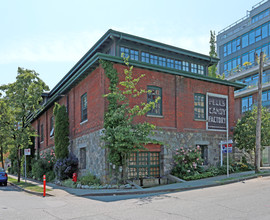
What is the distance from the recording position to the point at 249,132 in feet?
72.4

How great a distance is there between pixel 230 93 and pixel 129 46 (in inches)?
365

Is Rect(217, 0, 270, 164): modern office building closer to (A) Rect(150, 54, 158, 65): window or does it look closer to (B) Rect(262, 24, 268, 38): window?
(B) Rect(262, 24, 268, 38): window

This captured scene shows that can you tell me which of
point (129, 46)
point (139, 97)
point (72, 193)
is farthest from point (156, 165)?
point (129, 46)

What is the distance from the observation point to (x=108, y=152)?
17.7 meters

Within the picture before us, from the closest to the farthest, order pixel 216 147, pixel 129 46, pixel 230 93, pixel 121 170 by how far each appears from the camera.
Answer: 1. pixel 121 170
2. pixel 129 46
3. pixel 216 147
4. pixel 230 93

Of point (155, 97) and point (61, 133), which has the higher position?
point (155, 97)

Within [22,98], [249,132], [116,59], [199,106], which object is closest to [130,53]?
[116,59]

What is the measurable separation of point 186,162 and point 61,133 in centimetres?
1004

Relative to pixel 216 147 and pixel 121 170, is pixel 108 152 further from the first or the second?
pixel 216 147

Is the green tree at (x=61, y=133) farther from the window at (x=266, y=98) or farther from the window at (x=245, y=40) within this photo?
the window at (x=245, y=40)

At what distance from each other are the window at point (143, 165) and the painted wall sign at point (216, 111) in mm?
5405

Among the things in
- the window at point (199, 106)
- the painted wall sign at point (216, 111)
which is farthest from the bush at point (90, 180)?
the painted wall sign at point (216, 111)

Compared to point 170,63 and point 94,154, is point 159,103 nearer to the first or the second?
point 170,63

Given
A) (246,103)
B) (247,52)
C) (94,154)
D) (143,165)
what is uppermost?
(247,52)
